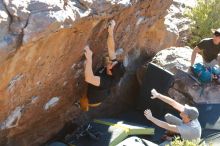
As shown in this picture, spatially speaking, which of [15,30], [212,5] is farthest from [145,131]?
[212,5]

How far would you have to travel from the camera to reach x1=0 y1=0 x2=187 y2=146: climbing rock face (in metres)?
6.11

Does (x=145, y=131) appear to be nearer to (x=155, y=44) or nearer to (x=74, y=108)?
(x=74, y=108)

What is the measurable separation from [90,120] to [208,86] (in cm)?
241

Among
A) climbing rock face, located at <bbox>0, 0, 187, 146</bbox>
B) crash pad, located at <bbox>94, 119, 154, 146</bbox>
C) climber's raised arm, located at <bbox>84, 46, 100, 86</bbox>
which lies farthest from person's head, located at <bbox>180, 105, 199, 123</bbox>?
climbing rock face, located at <bbox>0, 0, 187, 146</bbox>

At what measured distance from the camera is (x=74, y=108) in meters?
8.73

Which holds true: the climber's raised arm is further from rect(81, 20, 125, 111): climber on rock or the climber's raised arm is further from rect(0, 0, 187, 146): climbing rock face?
rect(0, 0, 187, 146): climbing rock face

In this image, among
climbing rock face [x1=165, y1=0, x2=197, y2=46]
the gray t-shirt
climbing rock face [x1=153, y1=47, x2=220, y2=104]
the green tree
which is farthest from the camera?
the green tree

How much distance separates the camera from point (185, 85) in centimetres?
954

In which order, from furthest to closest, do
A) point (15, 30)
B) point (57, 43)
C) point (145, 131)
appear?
point (145, 131)
point (57, 43)
point (15, 30)

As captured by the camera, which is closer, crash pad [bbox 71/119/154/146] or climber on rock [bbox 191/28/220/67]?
crash pad [bbox 71/119/154/146]

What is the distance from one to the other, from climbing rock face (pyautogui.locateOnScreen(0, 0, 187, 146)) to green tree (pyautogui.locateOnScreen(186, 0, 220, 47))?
320 centimetres

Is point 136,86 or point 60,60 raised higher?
point 60,60

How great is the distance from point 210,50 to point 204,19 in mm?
3615

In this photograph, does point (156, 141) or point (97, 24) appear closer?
point (97, 24)
